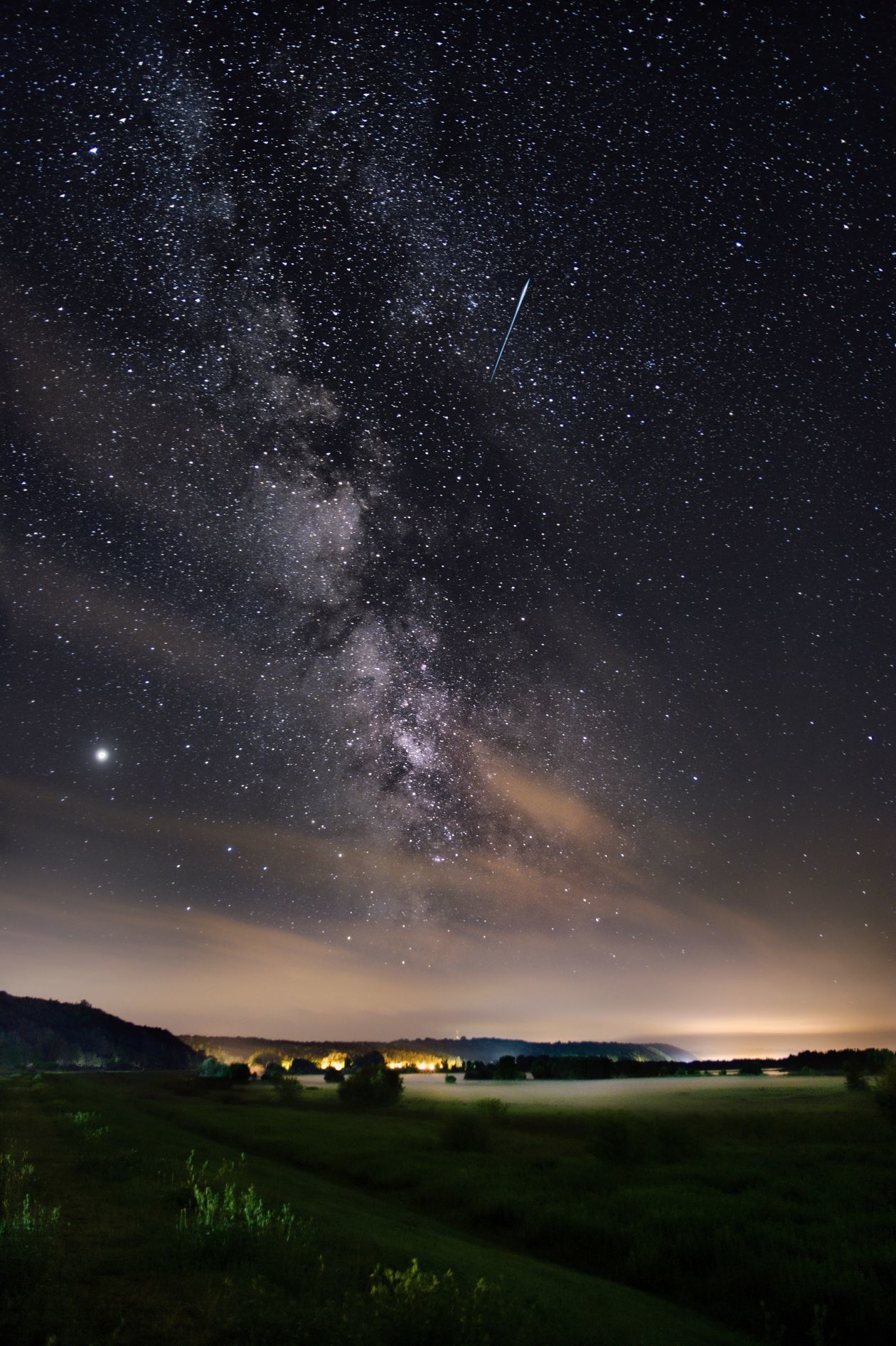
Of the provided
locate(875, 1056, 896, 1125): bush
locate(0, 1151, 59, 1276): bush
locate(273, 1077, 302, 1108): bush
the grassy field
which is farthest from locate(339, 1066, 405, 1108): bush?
locate(0, 1151, 59, 1276): bush

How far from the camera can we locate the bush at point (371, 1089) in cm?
6156

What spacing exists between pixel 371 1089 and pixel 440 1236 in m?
53.0

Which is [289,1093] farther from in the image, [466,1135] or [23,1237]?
[23,1237]

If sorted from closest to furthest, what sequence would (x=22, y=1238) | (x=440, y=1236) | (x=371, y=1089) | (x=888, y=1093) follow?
(x=22, y=1238), (x=440, y=1236), (x=888, y=1093), (x=371, y=1089)

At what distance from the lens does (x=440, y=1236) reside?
1536 centimetres

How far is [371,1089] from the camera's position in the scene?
204 ft

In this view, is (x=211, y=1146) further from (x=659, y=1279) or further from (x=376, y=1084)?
(x=376, y=1084)

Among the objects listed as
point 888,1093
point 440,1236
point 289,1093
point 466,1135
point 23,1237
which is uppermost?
point 23,1237

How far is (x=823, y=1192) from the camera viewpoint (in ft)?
66.4

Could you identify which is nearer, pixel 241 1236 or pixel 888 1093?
pixel 241 1236

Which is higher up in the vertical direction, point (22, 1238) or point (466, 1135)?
point (22, 1238)

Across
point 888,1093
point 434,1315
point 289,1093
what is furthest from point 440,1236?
point 289,1093

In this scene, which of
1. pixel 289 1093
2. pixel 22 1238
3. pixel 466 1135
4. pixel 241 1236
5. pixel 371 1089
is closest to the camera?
pixel 22 1238

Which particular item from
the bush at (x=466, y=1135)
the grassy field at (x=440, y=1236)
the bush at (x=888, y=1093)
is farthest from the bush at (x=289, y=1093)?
the bush at (x=888, y=1093)
